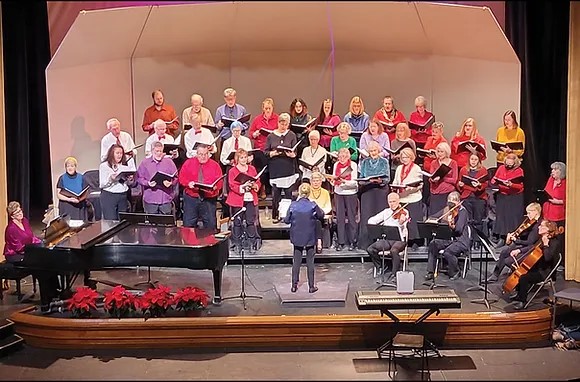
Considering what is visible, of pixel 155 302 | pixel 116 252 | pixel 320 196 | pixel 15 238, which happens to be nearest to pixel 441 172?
pixel 320 196

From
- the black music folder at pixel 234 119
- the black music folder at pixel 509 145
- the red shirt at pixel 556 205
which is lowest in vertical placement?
the red shirt at pixel 556 205

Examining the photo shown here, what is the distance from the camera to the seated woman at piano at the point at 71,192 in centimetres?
1012

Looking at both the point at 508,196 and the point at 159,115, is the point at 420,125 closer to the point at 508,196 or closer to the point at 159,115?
the point at 508,196

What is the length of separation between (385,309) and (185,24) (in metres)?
5.78

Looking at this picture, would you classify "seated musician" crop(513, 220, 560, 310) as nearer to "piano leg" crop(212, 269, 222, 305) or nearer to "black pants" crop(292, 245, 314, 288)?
"black pants" crop(292, 245, 314, 288)

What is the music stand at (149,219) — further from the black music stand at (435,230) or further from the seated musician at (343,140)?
the black music stand at (435,230)

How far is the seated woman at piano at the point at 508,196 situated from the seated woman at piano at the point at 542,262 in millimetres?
1599

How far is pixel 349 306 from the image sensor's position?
8.96m

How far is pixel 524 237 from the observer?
9.22 m

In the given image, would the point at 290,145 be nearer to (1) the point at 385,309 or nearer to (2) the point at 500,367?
(1) the point at 385,309

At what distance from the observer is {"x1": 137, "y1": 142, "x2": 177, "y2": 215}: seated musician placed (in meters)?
10.1

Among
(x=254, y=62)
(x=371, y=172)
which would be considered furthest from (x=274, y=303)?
(x=254, y=62)

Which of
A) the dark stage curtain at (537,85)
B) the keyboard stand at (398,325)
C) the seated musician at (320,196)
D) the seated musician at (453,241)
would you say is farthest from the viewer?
the dark stage curtain at (537,85)

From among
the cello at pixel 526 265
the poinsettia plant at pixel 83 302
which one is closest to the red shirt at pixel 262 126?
the poinsettia plant at pixel 83 302
